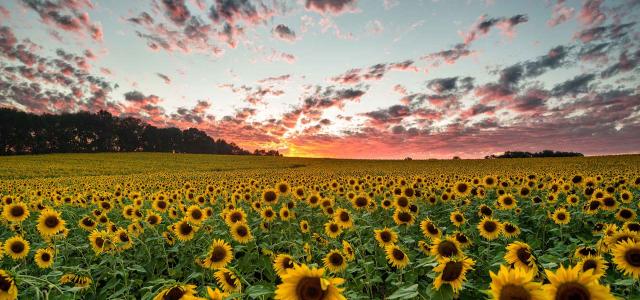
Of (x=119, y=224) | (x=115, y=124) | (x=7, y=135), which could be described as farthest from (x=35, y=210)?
(x=115, y=124)

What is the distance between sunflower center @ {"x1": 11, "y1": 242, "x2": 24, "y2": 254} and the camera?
16.8 ft

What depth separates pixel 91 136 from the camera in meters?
101

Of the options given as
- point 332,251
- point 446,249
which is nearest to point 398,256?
point 446,249

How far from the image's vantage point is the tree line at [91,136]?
8875 cm

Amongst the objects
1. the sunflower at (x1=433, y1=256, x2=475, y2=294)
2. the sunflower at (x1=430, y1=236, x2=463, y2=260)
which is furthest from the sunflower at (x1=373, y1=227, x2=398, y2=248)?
the sunflower at (x1=433, y1=256, x2=475, y2=294)

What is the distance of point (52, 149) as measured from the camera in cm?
9362

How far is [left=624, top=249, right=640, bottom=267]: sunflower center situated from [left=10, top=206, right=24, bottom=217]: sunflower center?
31.3 ft

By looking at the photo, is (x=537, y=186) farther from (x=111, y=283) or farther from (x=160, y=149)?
(x=160, y=149)

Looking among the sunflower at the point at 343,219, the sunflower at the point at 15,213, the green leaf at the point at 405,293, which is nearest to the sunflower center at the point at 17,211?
the sunflower at the point at 15,213

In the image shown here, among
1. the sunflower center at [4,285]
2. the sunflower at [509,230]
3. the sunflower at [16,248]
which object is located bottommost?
the sunflower at [16,248]

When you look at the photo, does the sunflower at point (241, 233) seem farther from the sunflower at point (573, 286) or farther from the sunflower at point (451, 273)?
the sunflower at point (573, 286)

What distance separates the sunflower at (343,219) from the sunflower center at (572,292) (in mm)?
4422

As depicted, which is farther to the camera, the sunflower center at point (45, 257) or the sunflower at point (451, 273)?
the sunflower center at point (45, 257)

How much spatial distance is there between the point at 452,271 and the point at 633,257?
1810 millimetres
